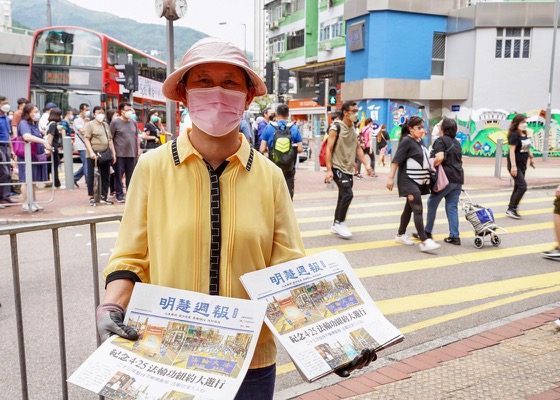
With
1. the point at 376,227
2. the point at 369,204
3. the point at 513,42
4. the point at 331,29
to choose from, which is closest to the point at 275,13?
the point at 331,29

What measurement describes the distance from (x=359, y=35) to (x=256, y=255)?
29.3m

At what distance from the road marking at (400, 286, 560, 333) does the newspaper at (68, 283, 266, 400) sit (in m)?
3.38

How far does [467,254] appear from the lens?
24.5 ft

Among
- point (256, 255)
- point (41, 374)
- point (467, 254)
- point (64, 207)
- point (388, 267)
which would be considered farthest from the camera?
point (64, 207)

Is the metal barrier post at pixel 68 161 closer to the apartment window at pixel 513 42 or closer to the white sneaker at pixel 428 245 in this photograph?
the white sneaker at pixel 428 245

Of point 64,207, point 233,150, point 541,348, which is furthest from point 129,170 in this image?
point 233,150

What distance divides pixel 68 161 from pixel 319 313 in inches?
489

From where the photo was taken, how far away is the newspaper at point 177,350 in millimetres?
1437

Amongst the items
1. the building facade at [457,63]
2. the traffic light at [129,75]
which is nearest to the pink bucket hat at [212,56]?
the traffic light at [129,75]

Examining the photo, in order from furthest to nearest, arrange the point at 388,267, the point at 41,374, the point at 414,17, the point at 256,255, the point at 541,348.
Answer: the point at 414,17 < the point at 388,267 < the point at 541,348 < the point at 41,374 < the point at 256,255

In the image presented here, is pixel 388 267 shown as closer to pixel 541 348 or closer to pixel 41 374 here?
pixel 541 348

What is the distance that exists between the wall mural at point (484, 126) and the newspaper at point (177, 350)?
25.6 m

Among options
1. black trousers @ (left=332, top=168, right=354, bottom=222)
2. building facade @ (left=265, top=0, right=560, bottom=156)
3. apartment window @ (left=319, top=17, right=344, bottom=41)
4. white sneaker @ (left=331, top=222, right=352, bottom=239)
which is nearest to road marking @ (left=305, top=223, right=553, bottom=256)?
white sneaker @ (left=331, top=222, right=352, bottom=239)

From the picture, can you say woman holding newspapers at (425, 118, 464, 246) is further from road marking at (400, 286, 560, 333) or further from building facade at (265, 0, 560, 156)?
building facade at (265, 0, 560, 156)
